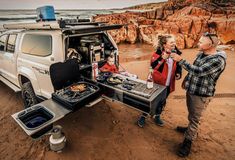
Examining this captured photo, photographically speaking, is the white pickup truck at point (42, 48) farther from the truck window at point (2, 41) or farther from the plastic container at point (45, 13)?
the plastic container at point (45, 13)

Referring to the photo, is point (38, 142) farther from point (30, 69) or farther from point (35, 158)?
point (30, 69)

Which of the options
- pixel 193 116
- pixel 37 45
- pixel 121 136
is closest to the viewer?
pixel 193 116

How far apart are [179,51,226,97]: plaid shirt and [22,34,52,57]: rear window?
270 centimetres

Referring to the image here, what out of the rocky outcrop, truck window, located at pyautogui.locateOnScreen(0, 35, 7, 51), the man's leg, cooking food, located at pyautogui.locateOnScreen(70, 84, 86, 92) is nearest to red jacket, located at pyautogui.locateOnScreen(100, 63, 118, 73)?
cooking food, located at pyautogui.locateOnScreen(70, 84, 86, 92)

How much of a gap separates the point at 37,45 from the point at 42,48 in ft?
0.81

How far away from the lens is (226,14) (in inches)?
591

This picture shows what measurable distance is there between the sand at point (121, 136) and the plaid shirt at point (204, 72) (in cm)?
129

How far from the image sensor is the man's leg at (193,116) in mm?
2693

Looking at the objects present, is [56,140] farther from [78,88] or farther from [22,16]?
[22,16]

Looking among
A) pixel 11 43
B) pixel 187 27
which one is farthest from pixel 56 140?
pixel 187 27

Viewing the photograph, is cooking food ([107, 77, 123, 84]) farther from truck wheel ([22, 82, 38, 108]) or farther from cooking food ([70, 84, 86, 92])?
truck wheel ([22, 82, 38, 108])

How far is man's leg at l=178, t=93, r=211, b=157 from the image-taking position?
106 inches

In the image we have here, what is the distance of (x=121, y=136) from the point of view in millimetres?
3527

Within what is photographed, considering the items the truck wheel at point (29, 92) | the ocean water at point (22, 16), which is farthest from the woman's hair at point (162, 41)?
the ocean water at point (22, 16)
